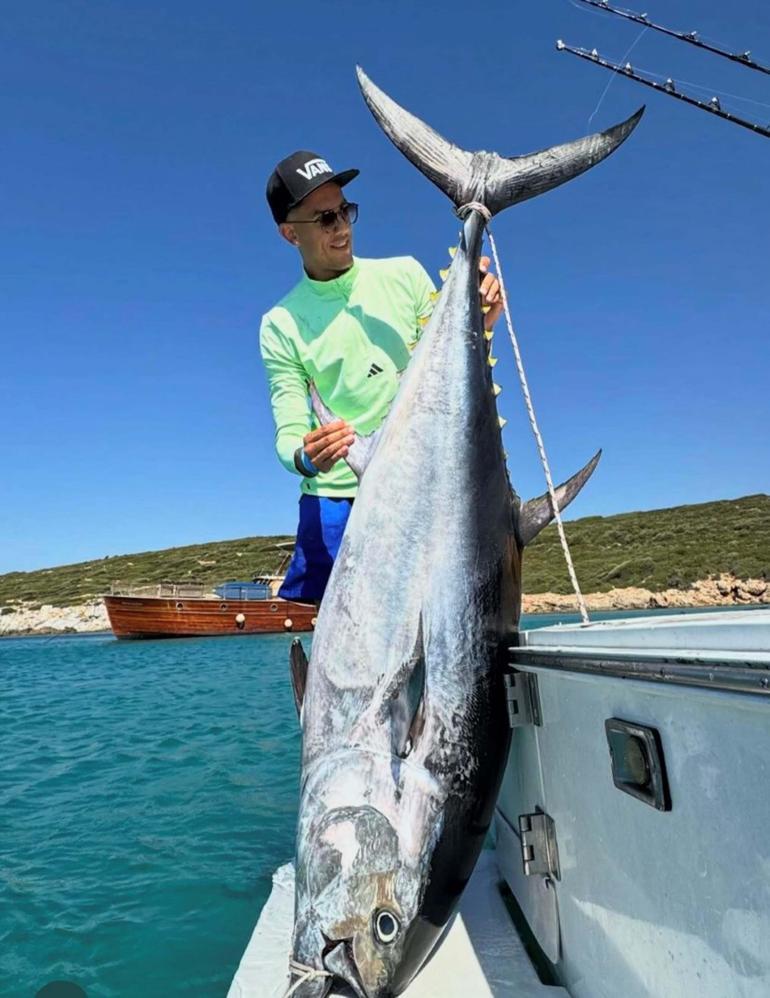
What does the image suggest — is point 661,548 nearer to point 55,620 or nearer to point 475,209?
point 55,620

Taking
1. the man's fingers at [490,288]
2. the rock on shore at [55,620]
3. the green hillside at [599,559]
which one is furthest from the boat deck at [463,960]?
the rock on shore at [55,620]

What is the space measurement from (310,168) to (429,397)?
4.11ft

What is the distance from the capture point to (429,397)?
2438mm

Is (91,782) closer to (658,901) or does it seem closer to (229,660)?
(658,901)

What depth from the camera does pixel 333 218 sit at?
307 cm

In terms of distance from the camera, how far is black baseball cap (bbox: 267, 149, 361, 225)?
292 centimetres

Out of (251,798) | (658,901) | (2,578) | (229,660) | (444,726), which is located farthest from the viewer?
(2,578)

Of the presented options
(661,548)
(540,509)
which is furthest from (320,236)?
(661,548)

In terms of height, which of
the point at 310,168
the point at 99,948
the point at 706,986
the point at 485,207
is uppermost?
the point at 310,168

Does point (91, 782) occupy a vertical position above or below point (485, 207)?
below

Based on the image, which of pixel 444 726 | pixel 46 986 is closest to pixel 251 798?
pixel 46 986

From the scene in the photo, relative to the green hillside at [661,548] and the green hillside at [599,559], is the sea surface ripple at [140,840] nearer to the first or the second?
the green hillside at [661,548]

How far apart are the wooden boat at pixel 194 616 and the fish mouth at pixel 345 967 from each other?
24.7 metres

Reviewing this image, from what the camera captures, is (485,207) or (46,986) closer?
(46,986)
